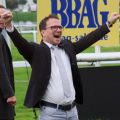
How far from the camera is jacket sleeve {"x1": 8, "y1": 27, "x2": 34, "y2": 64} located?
6.39 meters

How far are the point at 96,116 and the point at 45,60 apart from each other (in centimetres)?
342

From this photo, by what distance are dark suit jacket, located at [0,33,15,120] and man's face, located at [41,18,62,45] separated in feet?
1.47

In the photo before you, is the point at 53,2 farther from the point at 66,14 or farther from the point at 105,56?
the point at 105,56

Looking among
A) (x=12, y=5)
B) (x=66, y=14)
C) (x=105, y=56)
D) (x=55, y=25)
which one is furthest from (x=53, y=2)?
(x=12, y=5)

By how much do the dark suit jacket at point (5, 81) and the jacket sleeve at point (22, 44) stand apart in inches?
5.3

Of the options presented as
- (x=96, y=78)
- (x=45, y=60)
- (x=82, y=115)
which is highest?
(x=45, y=60)

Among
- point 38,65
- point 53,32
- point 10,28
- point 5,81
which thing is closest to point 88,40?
point 53,32

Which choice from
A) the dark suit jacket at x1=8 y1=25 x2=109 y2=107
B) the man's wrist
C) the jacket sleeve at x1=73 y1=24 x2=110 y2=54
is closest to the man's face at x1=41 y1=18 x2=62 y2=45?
the dark suit jacket at x1=8 y1=25 x2=109 y2=107

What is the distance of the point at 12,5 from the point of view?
297 feet

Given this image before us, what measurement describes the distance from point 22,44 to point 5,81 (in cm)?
50

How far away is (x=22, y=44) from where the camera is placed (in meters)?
6.43

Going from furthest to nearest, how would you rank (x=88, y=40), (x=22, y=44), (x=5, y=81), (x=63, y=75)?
1. (x=88, y=40)
2. (x=22, y=44)
3. (x=63, y=75)
4. (x=5, y=81)

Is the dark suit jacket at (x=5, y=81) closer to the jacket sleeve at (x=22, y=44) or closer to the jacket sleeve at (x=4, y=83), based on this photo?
the jacket sleeve at (x=4, y=83)

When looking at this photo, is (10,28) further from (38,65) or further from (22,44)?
(38,65)
